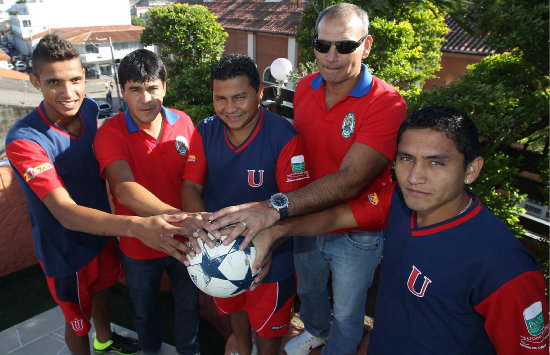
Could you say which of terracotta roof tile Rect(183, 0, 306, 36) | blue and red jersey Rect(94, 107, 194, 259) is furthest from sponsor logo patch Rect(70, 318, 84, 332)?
terracotta roof tile Rect(183, 0, 306, 36)

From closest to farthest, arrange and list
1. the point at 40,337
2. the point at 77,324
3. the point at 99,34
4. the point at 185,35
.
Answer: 1. the point at 77,324
2. the point at 40,337
3. the point at 185,35
4. the point at 99,34

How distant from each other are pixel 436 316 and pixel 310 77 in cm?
210

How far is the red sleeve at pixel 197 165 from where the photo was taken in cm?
269

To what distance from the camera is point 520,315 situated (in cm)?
156

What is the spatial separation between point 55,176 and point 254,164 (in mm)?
1413

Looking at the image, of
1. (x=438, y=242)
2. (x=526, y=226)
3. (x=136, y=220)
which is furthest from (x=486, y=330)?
(x=526, y=226)

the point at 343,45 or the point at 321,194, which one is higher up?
the point at 343,45

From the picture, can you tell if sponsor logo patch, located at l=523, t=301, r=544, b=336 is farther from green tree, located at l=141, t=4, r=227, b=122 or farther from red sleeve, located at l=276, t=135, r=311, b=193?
green tree, located at l=141, t=4, r=227, b=122

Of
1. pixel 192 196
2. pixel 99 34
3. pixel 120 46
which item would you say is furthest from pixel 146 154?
pixel 120 46

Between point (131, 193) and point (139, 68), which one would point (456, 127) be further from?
point (139, 68)

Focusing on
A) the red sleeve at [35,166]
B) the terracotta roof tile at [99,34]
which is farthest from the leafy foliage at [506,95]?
the terracotta roof tile at [99,34]

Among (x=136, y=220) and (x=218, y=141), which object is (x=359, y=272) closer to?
(x=218, y=141)

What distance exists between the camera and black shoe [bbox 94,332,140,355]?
12.3ft

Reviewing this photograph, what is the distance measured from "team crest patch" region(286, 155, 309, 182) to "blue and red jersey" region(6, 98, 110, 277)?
1.63 m
